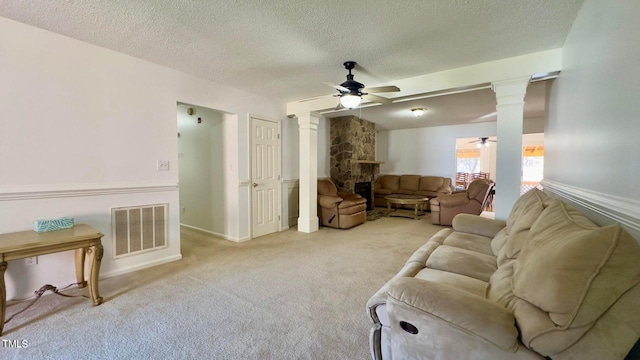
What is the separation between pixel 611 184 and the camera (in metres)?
1.34

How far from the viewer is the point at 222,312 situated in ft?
6.79

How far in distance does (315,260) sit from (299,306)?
1060mm

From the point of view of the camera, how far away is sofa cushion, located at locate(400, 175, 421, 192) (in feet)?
24.0

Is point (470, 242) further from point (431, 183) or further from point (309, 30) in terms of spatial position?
point (431, 183)

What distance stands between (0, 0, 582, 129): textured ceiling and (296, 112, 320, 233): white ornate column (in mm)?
1546

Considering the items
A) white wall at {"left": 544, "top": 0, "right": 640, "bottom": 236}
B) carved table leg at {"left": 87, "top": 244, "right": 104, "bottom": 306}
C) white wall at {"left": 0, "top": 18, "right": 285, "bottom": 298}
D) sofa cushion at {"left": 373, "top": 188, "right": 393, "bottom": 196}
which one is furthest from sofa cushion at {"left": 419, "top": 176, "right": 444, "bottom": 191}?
carved table leg at {"left": 87, "top": 244, "right": 104, "bottom": 306}

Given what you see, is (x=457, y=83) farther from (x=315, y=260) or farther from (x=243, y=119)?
(x=243, y=119)

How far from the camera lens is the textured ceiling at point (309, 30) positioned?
1959mm

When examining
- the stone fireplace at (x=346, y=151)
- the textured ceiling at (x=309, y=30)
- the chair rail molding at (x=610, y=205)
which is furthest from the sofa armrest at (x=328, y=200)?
the chair rail molding at (x=610, y=205)

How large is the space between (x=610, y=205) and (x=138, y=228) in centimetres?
387

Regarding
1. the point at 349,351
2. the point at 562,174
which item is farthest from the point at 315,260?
the point at 562,174

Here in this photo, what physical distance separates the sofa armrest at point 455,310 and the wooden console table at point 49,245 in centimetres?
235

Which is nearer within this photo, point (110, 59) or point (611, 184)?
point (611, 184)

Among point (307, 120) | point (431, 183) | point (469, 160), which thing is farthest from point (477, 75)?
point (469, 160)
